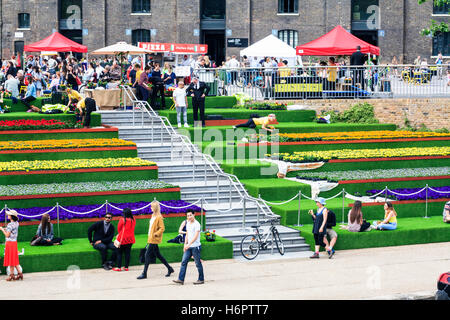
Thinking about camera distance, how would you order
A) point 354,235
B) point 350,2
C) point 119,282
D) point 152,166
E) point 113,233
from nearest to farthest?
point 119,282, point 113,233, point 354,235, point 152,166, point 350,2

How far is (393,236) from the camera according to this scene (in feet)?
68.8

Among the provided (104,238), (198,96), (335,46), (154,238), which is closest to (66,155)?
(198,96)

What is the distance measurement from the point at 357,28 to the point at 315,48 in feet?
64.3

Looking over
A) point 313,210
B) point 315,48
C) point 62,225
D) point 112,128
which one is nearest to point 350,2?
point 315,48

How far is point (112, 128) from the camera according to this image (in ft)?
88.6

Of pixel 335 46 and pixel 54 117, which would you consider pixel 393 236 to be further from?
pixel 335 46

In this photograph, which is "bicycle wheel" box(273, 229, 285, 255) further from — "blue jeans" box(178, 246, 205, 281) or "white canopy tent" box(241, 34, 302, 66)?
"white canopy tent" box(241, 34, 302, 66)

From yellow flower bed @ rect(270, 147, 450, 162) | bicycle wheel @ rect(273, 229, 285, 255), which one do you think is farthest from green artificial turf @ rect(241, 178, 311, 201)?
bicycle wheel @ rect(273, 229, 285, 255)

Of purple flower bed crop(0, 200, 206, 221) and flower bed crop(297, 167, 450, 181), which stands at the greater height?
flower bed crop(297, 167, 450, 181)

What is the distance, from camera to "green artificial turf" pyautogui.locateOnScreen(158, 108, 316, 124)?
29656mm

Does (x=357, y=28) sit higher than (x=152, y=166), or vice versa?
(x=357, y=28)

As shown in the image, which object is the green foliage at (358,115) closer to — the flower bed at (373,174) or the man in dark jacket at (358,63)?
the man in dark jacket at (358,63)

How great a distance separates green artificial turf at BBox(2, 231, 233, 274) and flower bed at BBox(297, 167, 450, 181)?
5640 mm

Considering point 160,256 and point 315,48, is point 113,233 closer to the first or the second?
point 160,256
